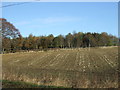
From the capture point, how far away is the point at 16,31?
53.5m

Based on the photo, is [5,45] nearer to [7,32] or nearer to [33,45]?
[7,32]

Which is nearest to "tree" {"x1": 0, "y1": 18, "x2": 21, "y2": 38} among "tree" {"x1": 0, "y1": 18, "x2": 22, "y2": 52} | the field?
"tree" {"x1": 0, "y1": 18, "x2": 22, "y2": 52}

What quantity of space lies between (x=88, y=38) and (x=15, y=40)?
42.7 metres

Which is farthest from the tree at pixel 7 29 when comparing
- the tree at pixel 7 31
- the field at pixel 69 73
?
the field at pixel 69 73

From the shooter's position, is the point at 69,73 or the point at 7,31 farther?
the point at 7,31

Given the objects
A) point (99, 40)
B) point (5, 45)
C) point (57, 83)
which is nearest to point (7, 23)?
point (5, 45)

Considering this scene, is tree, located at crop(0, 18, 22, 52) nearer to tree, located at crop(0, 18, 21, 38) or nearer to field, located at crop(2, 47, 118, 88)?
tree, located at crop(0, 18, 21, 38)

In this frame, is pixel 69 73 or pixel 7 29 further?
pixel 7 29

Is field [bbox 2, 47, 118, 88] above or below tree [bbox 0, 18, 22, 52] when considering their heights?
below

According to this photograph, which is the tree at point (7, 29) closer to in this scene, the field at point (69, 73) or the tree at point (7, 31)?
the tree at point (7, 31)

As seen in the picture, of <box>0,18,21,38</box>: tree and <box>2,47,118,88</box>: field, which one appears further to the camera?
<box>0,18,21,38</box>: tree

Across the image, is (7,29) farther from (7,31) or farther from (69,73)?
(69,73)

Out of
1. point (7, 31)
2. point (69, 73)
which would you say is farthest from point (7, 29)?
point (69, 73)

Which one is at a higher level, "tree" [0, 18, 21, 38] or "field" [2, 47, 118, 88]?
"tree" [0, 18, 21, 38]
